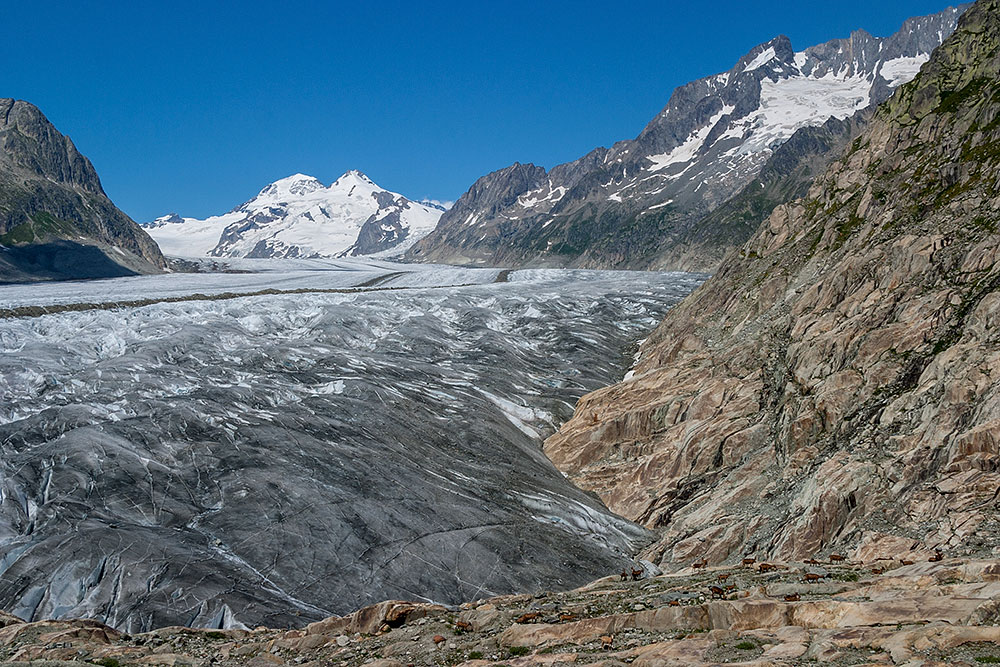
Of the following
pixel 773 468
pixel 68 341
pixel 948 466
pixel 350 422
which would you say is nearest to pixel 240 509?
pixel 350 422

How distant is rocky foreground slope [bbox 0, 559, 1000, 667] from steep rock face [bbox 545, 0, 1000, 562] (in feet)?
17.9

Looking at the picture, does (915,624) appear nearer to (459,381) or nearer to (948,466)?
Answer: (948,466)

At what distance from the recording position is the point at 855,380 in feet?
97.1

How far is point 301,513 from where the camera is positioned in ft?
92.6

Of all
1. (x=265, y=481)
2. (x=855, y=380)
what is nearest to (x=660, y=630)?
(x=855, y=380)

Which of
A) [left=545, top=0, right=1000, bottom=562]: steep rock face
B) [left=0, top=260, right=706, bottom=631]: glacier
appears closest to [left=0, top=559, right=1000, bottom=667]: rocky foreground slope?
[left=545, top=0, right=1000, bottom=562]: steep rock face

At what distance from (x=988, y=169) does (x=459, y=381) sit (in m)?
35.2

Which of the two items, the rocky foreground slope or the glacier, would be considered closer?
the rocky foreground slope

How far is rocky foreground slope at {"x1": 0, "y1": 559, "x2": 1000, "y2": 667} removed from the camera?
1065 centimetres

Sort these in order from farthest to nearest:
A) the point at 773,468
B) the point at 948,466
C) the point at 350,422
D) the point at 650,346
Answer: the point at 650,346 < the point at 350,422 < the point at 773,468 < the point at 948,466

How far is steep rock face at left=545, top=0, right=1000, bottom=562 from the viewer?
2291 cm

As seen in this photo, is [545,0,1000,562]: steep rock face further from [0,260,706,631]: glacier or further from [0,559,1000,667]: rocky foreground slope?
[0,559,1000,667]: rocky foreground slope

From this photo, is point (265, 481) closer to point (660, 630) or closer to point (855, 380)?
point (660, 630)

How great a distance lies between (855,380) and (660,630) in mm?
20590
